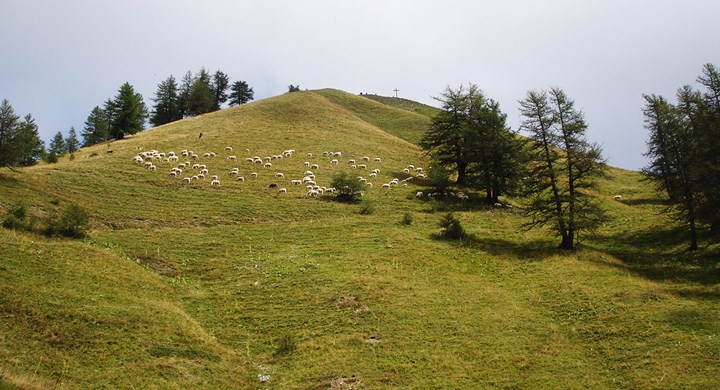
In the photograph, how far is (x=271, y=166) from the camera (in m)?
64.9

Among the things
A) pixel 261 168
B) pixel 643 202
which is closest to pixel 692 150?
pixel 643 202

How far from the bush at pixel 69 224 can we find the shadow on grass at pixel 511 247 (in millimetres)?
27978

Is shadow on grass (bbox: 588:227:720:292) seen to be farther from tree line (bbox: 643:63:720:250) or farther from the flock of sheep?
the flock of sheep

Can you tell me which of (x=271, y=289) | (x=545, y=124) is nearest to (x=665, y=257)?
(x=545, y=124)

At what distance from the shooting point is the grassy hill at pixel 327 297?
884 inches

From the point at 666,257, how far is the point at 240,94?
361ft

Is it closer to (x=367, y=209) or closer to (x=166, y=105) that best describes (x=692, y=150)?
(x=367, y=209)

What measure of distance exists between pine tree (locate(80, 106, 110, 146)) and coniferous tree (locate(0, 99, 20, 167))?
1989 inches

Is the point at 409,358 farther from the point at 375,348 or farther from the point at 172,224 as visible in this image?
the point at 172,224

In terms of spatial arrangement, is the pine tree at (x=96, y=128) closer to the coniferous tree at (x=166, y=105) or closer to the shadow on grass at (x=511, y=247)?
the coniferous tree at (x=166, y=105)

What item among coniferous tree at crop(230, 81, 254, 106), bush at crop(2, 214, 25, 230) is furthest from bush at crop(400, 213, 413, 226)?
coniferous tree at crop(230, 81, 254, 106)

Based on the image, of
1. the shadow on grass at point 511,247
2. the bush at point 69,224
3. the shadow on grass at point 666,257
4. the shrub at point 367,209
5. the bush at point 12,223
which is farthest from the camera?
the shrub at point 367,209

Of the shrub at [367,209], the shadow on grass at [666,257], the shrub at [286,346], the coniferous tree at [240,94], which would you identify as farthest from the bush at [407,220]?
the coniferous tree at [240,94]

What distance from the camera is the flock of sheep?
56859 millimetres
